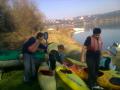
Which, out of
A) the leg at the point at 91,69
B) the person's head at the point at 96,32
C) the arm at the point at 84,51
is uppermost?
the person's head at the point at 96,32

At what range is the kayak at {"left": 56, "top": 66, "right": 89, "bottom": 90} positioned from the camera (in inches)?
393

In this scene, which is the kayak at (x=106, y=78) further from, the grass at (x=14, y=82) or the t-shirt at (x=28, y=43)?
the t-shirt at (x=28, y=43)

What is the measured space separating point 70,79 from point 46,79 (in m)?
0.94

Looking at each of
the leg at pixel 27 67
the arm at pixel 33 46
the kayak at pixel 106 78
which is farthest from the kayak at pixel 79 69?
the arm at pixel 33 46

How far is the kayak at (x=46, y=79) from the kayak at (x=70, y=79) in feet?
1.80

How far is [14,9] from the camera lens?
40594 millimetres

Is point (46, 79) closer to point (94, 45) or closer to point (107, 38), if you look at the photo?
point (94, 45)

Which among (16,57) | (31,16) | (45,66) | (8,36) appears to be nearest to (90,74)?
(45,66)

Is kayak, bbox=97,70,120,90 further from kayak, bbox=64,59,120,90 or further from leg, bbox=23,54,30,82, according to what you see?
leg, bbox=23,54,30,82

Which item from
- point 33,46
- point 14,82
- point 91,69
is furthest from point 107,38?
point 91,69

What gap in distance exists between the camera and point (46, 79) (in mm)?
10156

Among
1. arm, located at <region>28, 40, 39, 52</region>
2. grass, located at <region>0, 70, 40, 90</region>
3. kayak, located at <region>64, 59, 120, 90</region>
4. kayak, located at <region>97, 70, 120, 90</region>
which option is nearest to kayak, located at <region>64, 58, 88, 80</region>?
kayak, located at <region>64, 59, 120, 90</region>

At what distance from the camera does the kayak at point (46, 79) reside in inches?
387

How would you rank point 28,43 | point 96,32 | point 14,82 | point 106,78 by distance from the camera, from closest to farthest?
point 96,32 < point 106,78 < point 28,43 < point 14,82
